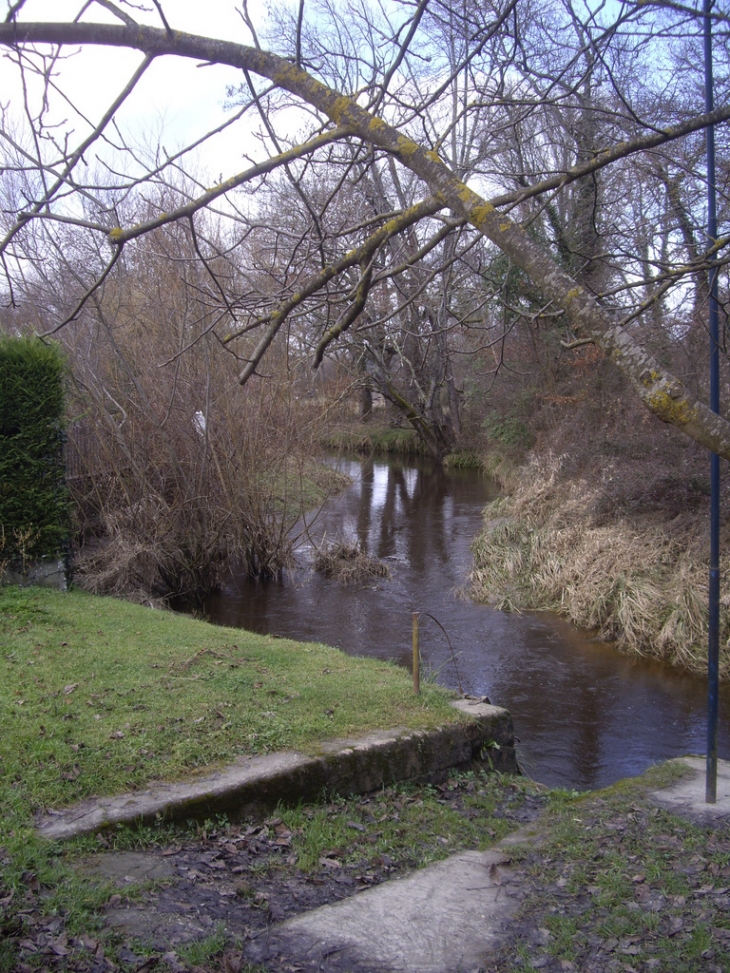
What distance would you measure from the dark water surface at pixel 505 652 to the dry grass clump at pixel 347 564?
0.27 m

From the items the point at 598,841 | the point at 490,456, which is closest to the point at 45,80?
the point at 598,841

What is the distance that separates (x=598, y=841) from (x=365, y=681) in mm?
2752

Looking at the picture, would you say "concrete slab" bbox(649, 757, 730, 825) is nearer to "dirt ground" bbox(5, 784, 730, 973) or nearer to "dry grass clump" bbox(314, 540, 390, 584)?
"dirt ground" bbox(5, 784, 730, 973)

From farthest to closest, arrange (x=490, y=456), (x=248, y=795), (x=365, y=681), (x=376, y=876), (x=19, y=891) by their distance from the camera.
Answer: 1. (x=490, y=456)
2. (x=365, y=681)
3. (x=248, y=795)
4. (x=376, y=876)
5. (x=19, y=891)

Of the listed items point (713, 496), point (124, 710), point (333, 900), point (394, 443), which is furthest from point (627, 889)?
point (394, 443)

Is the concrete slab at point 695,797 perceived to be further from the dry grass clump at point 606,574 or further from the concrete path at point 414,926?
the dry grass clump at point 606,574

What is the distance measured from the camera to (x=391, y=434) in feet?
104

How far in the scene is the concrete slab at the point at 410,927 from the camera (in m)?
3.79

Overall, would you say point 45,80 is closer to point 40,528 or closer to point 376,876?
point 376,876

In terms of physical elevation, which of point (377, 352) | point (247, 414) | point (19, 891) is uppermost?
point (377, 352)

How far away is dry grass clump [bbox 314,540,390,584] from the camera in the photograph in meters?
14.7

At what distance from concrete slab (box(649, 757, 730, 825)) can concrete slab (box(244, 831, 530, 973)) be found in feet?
6.17

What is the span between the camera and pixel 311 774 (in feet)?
18.5

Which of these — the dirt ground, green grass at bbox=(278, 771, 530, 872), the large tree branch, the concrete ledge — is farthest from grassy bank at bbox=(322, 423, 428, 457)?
the large tree branch
